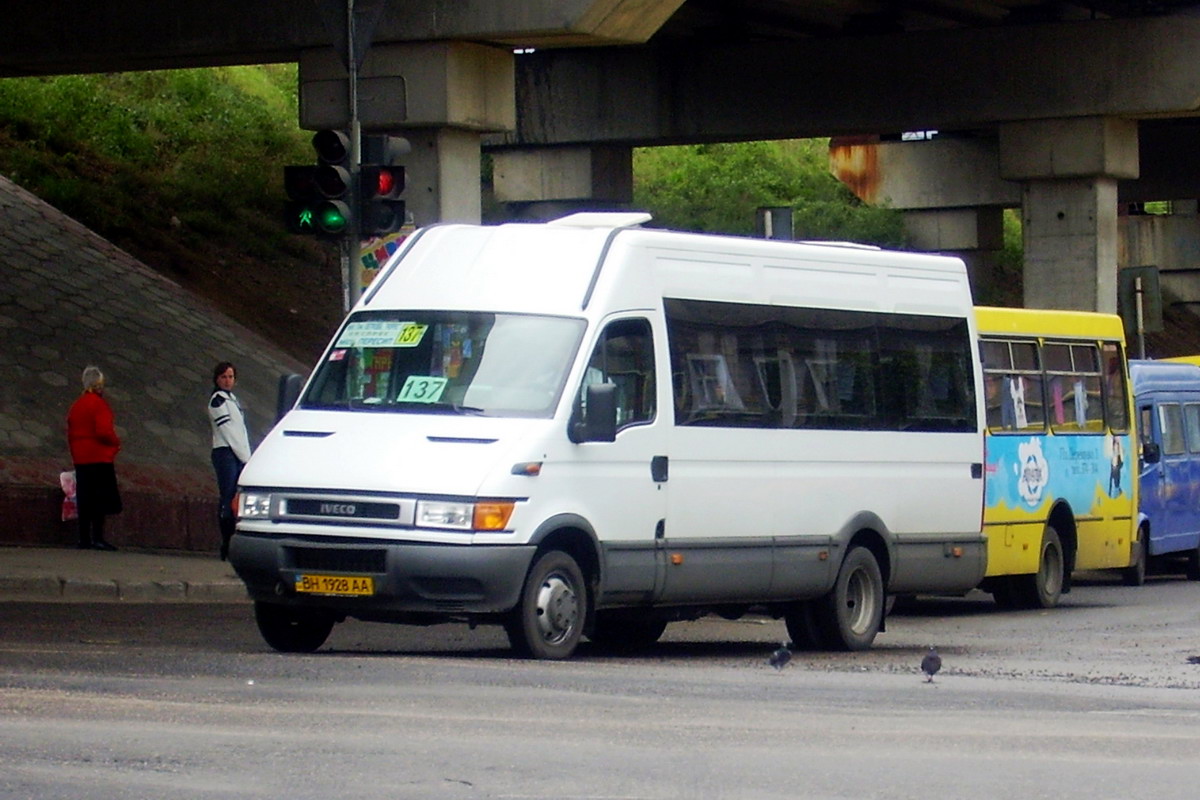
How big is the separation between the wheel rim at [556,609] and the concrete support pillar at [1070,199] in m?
20.1

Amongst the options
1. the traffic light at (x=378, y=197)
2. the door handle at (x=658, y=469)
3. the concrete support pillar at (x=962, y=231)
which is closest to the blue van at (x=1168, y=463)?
the traffic light at (x=378, y=197)

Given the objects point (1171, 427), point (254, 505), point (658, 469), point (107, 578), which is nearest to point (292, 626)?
point (254, 505)

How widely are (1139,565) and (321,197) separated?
11640 mm

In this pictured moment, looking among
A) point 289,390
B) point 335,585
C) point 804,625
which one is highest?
point 289,390

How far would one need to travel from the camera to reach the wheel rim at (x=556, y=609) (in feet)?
43.4

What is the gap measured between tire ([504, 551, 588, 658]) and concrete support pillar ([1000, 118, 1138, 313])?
20003 mm

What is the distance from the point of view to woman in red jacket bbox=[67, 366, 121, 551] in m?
21.0

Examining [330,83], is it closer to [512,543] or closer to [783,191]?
[512,543]

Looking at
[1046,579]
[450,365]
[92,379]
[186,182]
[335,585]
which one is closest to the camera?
[335,585]

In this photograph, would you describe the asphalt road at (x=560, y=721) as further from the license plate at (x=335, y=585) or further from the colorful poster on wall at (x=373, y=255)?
the colorful poster on wall at (x=373, y=255)

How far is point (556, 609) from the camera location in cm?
1330

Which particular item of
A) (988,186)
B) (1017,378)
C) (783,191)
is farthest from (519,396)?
(783,191)

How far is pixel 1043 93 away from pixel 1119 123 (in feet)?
3.78

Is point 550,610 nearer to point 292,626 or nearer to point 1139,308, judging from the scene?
point 292,626
